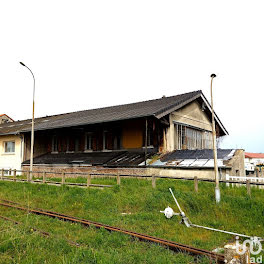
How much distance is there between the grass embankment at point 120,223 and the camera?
460 centimetres

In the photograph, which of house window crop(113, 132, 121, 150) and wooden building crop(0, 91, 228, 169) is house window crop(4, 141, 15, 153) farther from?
house window crop(113, 132, 121, 150)

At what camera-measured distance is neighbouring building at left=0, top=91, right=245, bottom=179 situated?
16459 millimetres

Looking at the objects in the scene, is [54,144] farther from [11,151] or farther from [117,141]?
[117,141]

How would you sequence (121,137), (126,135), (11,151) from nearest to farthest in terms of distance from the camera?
(126,135) → (121,137) → (11,151)

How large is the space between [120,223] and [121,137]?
11.9 meters

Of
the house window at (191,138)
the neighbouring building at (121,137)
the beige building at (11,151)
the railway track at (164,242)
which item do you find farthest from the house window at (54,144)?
the railway track at (164,242)

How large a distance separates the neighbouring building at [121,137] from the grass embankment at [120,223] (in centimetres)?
528

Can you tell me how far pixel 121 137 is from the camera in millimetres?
18500

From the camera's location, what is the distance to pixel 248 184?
809cm

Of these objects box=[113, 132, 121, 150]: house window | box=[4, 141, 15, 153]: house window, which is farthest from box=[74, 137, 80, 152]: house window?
box=[4, 141, 15, 153]: house window

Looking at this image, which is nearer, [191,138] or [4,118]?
[191,138]

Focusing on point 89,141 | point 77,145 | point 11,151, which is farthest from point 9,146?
point 89,141

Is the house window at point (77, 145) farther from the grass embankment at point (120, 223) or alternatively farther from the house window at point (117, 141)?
the grass embankment at point (120, 223)

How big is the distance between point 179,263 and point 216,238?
1.76 m
